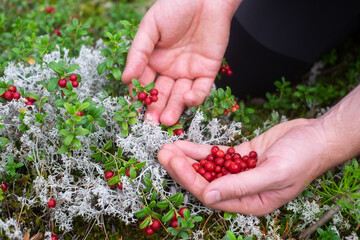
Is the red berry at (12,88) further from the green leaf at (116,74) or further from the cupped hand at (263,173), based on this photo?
the cupped hand at (263,173)

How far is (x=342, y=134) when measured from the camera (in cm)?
285

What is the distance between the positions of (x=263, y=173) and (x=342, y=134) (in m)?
0.90

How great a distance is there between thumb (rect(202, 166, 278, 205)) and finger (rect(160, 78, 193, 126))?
83 centimetres

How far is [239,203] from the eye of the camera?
260cm

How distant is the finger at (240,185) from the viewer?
2.40 metres

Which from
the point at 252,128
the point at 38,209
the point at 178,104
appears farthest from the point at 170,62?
the point at 38,209

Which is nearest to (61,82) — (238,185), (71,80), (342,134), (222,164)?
(71,80)

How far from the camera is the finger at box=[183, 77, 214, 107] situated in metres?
3.18

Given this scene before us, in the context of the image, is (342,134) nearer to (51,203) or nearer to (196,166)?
(196,166)

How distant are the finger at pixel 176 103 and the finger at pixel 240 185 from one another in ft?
2.72

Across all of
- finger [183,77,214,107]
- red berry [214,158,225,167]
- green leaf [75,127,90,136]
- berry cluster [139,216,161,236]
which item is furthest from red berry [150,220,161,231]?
finger [183,77,214,107]

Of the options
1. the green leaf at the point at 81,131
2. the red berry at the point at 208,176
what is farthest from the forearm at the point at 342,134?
the green leaf at the point at 81,131

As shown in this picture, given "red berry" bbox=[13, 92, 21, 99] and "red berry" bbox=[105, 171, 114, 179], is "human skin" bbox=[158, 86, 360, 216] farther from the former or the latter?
"red berry" bbox=[13, 92, 21, 99]

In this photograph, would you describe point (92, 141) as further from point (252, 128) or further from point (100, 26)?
point (100, 26)
